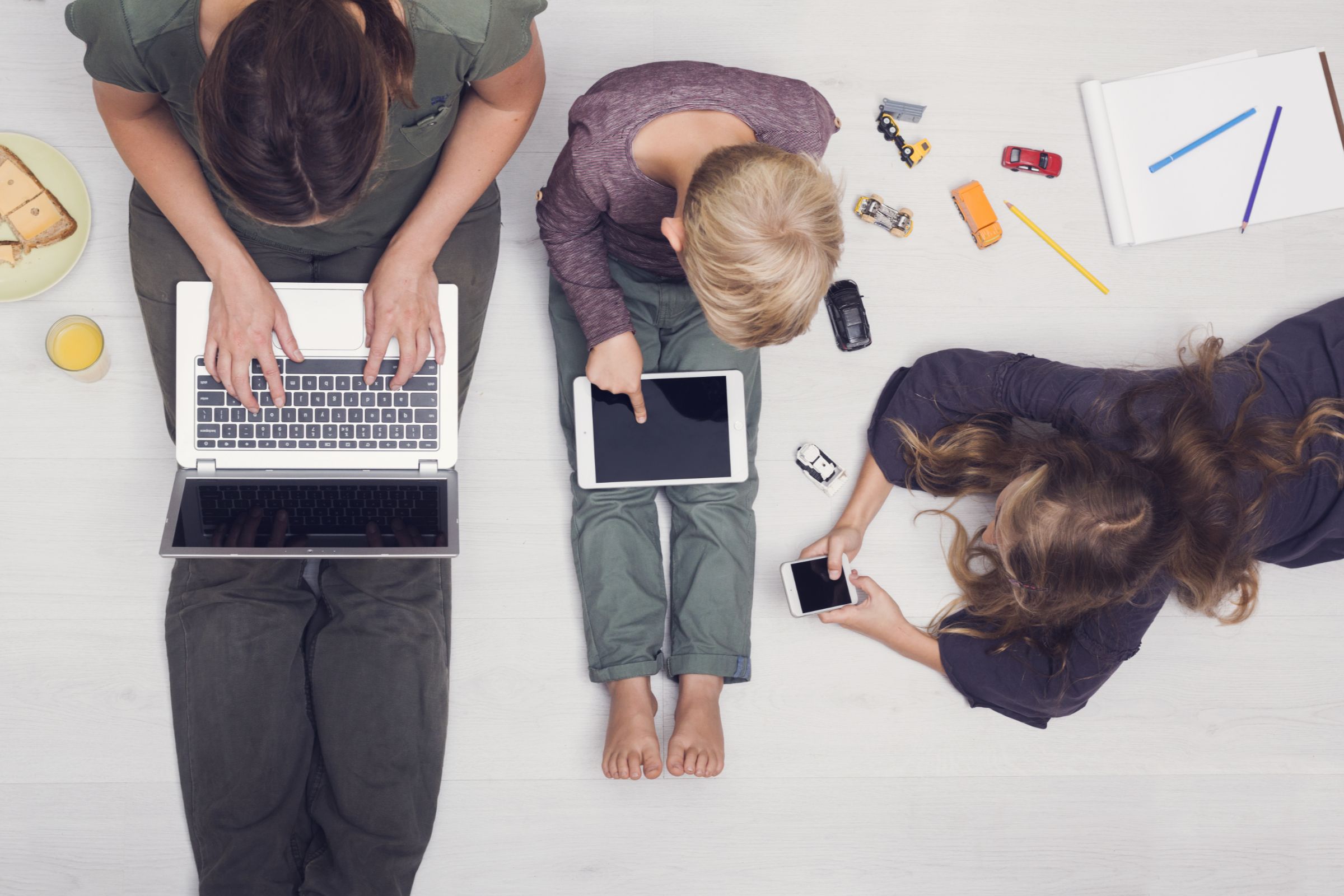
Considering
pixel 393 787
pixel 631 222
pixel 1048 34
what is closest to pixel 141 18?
pixel 631 222

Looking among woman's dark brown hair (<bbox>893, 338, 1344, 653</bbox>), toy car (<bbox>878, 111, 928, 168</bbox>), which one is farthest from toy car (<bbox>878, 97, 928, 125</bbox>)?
woman's dark brown hair (<bbox>893, 338, 1344, 653</bbox>)

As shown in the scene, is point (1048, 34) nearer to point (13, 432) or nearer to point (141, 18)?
point (141, 18)

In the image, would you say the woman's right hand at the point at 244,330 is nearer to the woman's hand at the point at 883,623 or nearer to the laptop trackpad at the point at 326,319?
the laptop trackpad at the point at 326,319

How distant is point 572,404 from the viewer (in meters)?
1.29

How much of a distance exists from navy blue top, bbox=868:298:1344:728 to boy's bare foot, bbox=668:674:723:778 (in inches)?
14.0

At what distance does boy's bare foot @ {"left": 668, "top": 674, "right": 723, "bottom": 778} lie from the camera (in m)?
1.26

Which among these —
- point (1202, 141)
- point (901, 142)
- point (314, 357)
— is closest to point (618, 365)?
point (314, 357)

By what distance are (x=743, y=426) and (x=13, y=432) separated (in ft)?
3.53

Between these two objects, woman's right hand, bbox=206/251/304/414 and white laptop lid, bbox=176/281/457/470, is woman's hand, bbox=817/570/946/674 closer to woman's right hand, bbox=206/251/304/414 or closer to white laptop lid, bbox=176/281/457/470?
white laptop lid, bbox=176/281/457/470

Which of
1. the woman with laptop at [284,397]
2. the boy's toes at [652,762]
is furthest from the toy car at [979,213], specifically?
the boy's toes at [652,762]

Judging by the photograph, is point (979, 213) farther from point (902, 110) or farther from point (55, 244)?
point (55, 244)

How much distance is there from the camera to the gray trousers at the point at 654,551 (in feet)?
4.20

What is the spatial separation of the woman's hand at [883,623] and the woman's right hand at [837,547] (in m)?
0.03

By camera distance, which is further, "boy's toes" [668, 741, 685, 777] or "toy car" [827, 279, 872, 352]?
"toy car" [827, 279, 872, 352]
